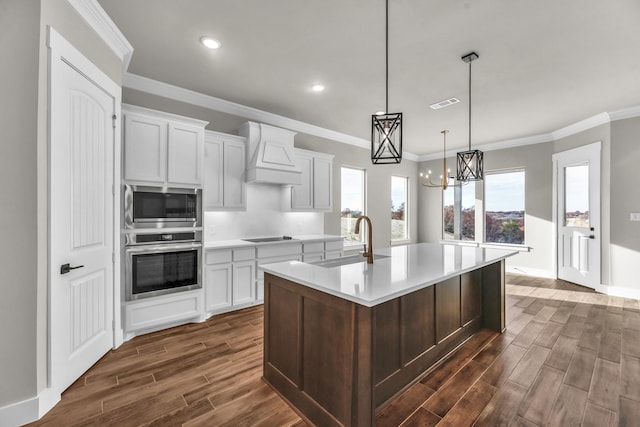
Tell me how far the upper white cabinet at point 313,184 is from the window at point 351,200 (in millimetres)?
756

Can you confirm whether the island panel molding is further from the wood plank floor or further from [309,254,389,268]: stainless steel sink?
[309,254,389,268]: stainless steel sink

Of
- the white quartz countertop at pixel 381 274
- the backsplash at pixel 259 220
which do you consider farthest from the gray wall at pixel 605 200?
the backsplash at pixel 259 220

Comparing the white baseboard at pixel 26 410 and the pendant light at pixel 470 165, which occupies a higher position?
the pendant light at pixel 470 165

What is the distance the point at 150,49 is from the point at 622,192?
6663 millimetres

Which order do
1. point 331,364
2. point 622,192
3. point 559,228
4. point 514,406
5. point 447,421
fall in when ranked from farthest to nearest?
point 559,228, point 622,192, point 514,406, point 447,421, point 331,364

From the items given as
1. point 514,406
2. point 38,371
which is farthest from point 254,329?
point 514,406

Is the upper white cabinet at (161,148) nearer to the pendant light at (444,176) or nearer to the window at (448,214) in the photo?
the pendant light at (444,176)

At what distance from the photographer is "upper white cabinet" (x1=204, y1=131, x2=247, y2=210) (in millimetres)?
3646

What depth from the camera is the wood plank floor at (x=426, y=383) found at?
181cm

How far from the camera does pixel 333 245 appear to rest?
4742 mm

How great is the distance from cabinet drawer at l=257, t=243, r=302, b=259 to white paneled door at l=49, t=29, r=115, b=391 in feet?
5.47

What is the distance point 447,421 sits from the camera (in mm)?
1780

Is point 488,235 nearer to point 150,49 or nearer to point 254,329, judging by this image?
point 254,329

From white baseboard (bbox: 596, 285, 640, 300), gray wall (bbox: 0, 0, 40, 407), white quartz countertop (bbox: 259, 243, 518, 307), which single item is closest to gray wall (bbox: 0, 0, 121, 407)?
gray wall (bbox: 0, 0, 40, 407)
